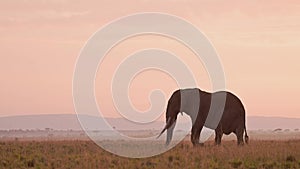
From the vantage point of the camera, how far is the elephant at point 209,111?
1396 inches

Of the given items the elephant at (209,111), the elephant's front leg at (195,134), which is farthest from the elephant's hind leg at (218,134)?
the elephant's front leg at (195,134)

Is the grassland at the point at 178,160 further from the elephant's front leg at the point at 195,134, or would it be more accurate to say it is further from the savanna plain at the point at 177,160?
the elephant's front leg at the point at 195,134

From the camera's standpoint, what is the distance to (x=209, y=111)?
36375 mm

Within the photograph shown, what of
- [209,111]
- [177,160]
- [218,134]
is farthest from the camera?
[209,111]

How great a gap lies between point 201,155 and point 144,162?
2802 mm

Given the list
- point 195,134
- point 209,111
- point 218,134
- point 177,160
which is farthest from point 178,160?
point 209,111

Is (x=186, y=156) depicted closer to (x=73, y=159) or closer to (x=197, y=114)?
(x=73, y=159)

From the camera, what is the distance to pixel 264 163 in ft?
79.3

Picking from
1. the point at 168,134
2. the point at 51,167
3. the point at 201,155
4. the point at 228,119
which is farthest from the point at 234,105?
the point at 51,167

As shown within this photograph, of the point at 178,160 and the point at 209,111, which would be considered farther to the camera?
the point at 209,111

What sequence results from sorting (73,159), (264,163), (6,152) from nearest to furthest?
1. (264,163)
2. (73,159)
3. (6,152)

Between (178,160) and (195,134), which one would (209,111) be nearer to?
(195,134)

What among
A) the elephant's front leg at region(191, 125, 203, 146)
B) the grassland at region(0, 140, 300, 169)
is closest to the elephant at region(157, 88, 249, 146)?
the elephant's front leg at region(191, 125, 203, 146)

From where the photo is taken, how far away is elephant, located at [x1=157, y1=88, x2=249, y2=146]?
35.5m
